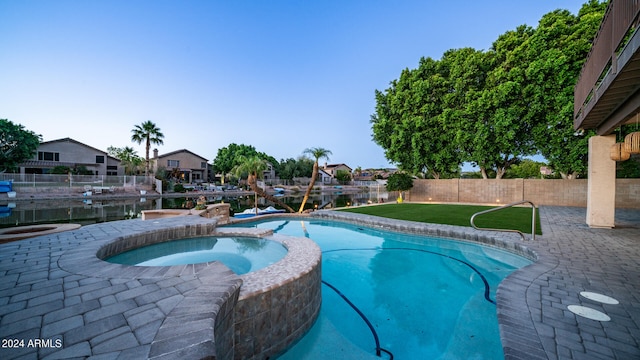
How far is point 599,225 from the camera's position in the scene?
775 centimetres

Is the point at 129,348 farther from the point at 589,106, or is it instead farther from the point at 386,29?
the point at 386,29

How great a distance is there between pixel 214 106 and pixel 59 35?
1667 centimetres

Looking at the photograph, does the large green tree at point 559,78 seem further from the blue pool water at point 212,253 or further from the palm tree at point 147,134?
the palm tree at point 147,134

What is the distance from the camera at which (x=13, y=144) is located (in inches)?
960

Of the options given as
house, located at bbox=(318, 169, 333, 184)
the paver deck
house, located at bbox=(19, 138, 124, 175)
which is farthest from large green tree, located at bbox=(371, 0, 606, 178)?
house, located at bbox=(19, 138, 124, 175)

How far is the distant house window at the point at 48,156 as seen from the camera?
97.7 ft

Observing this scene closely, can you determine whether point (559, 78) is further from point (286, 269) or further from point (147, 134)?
point (147, 134)

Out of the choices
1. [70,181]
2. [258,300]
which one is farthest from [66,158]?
[258,300]

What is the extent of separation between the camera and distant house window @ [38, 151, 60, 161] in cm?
2978

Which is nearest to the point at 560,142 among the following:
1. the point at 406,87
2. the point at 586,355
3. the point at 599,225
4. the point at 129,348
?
the point at 599,225

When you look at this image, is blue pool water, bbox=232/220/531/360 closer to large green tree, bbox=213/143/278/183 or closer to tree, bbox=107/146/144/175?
large green tree, bbox=213/143/278/183

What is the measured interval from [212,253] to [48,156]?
129 feet

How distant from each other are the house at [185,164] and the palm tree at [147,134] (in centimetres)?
634

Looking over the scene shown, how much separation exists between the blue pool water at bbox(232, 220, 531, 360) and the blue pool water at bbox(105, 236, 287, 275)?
1491 millimetres
